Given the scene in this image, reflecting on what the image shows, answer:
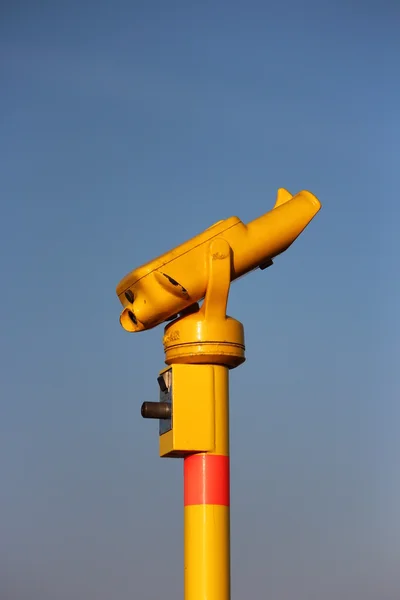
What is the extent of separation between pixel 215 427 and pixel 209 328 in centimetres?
63

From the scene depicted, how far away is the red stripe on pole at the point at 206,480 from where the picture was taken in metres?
5.94

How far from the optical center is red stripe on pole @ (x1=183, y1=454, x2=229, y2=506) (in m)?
5.94

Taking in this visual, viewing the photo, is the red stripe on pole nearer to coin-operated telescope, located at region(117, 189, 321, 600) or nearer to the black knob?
coin-operated telescope, located at region(117, 189, 321, 600)

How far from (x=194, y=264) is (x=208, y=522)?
1607 mm

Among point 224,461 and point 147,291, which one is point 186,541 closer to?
point 224,461

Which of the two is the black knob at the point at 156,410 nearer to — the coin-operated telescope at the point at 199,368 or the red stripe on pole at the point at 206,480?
the coin-operated telescope at the point at 199,368

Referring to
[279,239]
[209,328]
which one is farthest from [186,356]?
[279,239]

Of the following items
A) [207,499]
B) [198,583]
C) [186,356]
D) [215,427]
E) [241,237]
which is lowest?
[198,583]

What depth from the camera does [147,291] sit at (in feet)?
19.7

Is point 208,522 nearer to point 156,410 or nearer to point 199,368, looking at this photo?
point 156,410

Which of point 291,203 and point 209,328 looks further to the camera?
point 291,203

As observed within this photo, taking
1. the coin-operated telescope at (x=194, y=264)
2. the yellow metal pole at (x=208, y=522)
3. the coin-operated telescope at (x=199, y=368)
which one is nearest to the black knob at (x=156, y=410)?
the coin-operated telescope at (x=199, y=368)

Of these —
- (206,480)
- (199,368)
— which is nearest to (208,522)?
(206,480)

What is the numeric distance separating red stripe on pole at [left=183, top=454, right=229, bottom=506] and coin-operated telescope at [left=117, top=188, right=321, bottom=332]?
3.03 ft
